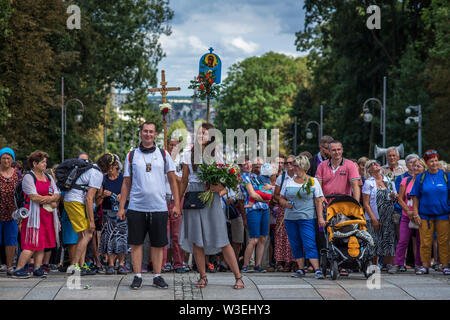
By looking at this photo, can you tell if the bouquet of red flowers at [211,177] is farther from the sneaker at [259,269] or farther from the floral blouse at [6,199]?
the floral blouse at [6,199]

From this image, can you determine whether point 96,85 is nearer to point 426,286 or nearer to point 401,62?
point 401,62

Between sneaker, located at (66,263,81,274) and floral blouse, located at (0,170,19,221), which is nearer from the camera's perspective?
sneaker, located at (66,263,81,274)

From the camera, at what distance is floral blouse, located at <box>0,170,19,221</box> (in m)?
11.6

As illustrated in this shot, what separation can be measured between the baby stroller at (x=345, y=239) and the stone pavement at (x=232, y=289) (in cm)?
23

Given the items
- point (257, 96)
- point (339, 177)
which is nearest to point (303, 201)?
point (339, 177)

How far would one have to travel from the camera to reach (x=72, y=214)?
11148mm

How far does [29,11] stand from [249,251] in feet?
64.4

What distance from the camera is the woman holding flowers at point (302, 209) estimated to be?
1089 centimetres

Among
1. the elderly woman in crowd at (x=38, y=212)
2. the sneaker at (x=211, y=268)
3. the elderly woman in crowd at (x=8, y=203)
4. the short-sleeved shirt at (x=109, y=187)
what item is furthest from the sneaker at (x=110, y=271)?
the sneaker at (x=211, y=268)

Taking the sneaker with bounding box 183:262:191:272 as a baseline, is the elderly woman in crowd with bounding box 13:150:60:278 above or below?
above

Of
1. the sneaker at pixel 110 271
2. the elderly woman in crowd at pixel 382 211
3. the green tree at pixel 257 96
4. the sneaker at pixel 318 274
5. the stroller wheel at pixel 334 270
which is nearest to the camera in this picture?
the stroller wheel at pixel 334 270

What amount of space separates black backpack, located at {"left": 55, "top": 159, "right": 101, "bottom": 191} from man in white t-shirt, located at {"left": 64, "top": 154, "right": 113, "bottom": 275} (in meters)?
0.04

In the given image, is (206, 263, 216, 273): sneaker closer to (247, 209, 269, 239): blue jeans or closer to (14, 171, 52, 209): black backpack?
(247, 209, 269, 239): blue jeans

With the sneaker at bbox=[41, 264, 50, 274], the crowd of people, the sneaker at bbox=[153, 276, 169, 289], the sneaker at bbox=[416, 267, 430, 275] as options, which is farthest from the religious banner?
the sneaker at bbox=[153, 276, 169, 289]
